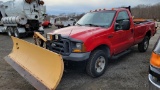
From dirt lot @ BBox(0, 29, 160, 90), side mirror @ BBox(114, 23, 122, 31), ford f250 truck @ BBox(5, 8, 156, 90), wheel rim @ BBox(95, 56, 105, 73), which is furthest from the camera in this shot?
side mirror @ BBox(114, 23, 122, 31)

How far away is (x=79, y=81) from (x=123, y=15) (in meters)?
2.76

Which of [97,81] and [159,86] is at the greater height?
[159,86]

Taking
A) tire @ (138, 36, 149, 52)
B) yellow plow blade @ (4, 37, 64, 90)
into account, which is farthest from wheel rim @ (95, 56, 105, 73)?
tire @ (138, 36, 149, 52)

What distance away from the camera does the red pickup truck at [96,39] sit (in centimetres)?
431

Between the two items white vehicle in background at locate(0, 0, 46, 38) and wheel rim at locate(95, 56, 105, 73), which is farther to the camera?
white vehicle in background at locate(0, 0, 46, 38)

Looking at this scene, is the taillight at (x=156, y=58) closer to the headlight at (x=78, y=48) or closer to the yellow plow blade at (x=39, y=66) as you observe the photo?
the yellow plow blade at (x=39, y=66)

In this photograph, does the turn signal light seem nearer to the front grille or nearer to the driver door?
the front grille

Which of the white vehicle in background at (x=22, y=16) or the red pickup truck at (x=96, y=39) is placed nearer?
the red pickup truck at (x=96, y=39)

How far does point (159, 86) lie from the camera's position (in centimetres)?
231

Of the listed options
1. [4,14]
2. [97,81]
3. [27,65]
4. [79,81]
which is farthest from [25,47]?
[4,14]

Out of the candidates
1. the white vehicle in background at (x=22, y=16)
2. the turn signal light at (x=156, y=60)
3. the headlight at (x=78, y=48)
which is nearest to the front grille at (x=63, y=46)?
the headlight at (x=78, y=48)

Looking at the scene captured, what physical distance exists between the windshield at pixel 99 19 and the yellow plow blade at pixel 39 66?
1.98 meters

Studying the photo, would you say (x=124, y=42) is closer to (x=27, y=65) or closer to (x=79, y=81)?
(x=79, y=81)

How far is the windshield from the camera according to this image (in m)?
5.36
